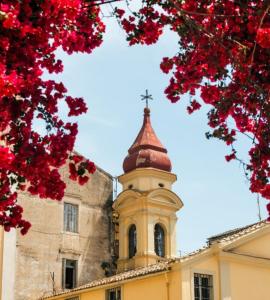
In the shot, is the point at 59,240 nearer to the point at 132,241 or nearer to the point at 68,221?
the point at 68,221

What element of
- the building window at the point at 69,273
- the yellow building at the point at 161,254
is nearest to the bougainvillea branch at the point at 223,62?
the yellow building at the point at 161,254

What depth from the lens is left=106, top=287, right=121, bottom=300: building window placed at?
28.0 metres

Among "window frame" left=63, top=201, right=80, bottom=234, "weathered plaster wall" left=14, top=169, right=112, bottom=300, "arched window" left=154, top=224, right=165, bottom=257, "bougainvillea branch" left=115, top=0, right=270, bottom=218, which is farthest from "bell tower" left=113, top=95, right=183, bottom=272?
Result: "bougainvillea branch" left=115, top=0, right=270, bottom=218

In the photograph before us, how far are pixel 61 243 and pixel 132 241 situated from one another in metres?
4.01

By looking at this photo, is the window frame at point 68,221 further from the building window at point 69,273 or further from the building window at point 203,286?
the building window at point 203,286

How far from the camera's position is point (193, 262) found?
26.2m

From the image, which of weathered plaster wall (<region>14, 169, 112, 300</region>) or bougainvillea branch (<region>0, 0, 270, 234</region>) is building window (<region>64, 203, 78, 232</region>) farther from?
bougainvillea branch (<region>0, 0, 270, 234</region>)

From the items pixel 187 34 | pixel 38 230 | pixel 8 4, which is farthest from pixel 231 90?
pixel 38 230

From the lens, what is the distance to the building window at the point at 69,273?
112 ft

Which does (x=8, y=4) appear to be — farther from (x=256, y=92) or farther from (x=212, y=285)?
(x=212, y=285)

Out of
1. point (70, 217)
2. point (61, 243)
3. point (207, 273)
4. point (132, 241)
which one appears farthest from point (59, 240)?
point (207, 273)

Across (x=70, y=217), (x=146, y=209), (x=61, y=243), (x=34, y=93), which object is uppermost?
(x=146, y=209)

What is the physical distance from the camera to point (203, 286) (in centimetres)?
2670

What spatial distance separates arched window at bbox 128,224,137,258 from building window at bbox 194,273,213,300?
924 centimetres
